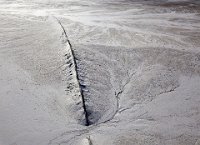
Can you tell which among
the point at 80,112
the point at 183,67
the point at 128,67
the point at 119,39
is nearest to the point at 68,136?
the point at 80,112

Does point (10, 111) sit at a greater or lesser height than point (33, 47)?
lesser

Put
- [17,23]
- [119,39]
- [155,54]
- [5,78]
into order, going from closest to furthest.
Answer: [5,78] → [155,54] → [119,39] → [17,23]

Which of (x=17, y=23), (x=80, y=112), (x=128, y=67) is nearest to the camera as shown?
(x=80, y=112)

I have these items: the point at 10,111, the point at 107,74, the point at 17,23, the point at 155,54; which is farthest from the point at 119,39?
the point at 10,111

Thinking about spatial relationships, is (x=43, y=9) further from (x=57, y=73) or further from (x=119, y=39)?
(x=57, y=73)

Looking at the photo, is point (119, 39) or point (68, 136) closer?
point (68, 136)

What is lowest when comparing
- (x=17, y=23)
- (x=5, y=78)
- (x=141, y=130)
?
(x=141, y=130)

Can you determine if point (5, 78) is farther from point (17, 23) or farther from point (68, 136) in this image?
point (17, 23)
